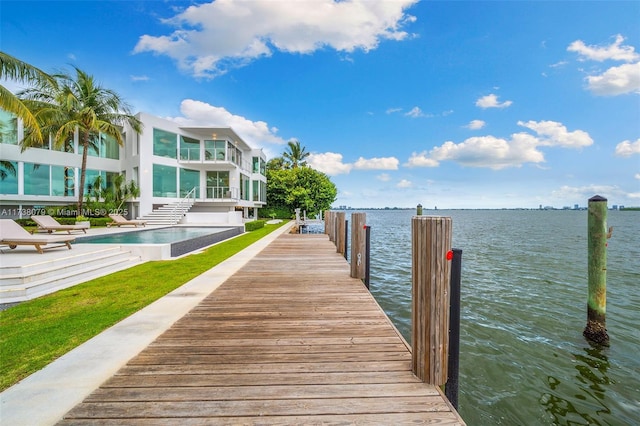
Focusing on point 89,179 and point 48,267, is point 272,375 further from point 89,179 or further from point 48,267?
point 89,179

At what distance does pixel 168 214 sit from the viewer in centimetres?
2164

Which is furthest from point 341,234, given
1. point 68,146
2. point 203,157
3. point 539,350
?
point 68,146

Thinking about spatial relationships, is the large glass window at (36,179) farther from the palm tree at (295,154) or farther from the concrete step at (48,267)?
the palm tree at (295,154)

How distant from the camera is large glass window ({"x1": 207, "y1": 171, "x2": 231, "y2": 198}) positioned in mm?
25156

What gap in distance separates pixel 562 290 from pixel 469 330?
5628 millimetres

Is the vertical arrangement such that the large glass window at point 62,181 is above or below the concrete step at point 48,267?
above

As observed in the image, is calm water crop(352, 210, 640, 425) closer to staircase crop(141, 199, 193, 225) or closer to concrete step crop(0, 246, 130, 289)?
concrete step crop(0, 246, 130, 289)

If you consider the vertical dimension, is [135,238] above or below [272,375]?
above

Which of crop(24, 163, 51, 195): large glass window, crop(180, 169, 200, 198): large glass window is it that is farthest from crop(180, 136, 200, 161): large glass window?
crop(24, 163, 51, 195): large glass window

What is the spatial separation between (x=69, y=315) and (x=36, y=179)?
71.7 feet

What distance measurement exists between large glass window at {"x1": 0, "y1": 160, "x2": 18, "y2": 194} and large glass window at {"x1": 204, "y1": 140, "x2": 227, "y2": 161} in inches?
460

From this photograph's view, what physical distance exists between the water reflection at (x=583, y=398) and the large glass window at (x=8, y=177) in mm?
26765

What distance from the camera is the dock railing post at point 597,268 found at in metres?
5.75

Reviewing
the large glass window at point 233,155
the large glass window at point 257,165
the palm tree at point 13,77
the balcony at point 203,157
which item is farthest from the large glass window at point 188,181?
the palm tree at point 13,77
